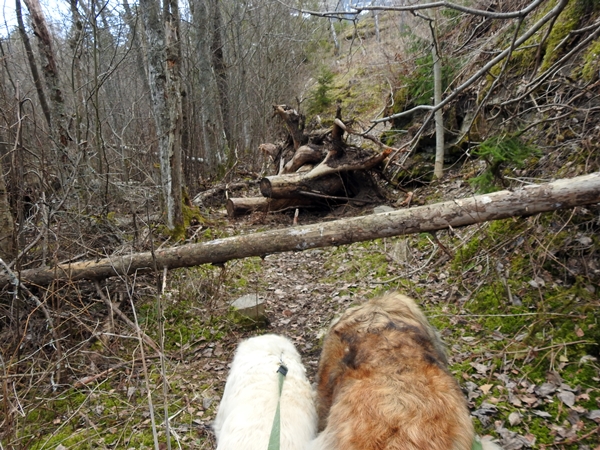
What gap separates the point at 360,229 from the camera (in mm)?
4238

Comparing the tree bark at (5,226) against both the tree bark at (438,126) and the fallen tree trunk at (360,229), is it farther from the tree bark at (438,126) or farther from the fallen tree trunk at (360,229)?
the tree bark at (438,126)

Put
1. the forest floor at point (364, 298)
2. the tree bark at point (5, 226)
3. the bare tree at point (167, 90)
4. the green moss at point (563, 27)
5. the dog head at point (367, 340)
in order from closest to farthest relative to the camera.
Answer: the dog head at point (367, 340) < the forest floor at point (364, 298) < the tree bark at point (5, 226) < the green moss at point (563, 27) < the bare tree at point (167, 90)

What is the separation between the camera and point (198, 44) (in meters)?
12.4

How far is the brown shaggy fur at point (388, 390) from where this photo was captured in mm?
1649

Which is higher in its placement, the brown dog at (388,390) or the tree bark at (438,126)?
the tree bark at (438,126)

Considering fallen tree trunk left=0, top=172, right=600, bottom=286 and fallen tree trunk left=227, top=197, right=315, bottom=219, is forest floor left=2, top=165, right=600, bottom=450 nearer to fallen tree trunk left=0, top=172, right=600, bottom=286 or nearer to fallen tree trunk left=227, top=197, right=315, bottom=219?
fallen tree trunk left=0, top=172, right=600, bottom=286

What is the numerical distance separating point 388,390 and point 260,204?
7411mm

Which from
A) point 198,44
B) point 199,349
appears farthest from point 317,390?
point 198,44

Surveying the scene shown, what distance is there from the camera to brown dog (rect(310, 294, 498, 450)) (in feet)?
5.41

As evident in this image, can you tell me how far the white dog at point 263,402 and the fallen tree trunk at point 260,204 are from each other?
571 centimetres

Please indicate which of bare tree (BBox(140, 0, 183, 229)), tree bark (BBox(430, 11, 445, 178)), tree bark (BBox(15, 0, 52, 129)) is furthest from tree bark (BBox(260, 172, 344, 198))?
tree bark (BBox(15, 0, 52, 129))

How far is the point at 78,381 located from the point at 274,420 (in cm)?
269

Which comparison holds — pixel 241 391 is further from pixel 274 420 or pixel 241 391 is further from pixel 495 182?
pixel 495 182

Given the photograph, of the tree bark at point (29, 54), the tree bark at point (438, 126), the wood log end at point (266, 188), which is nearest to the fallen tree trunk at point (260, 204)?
the wood log end at point (266, 188)
